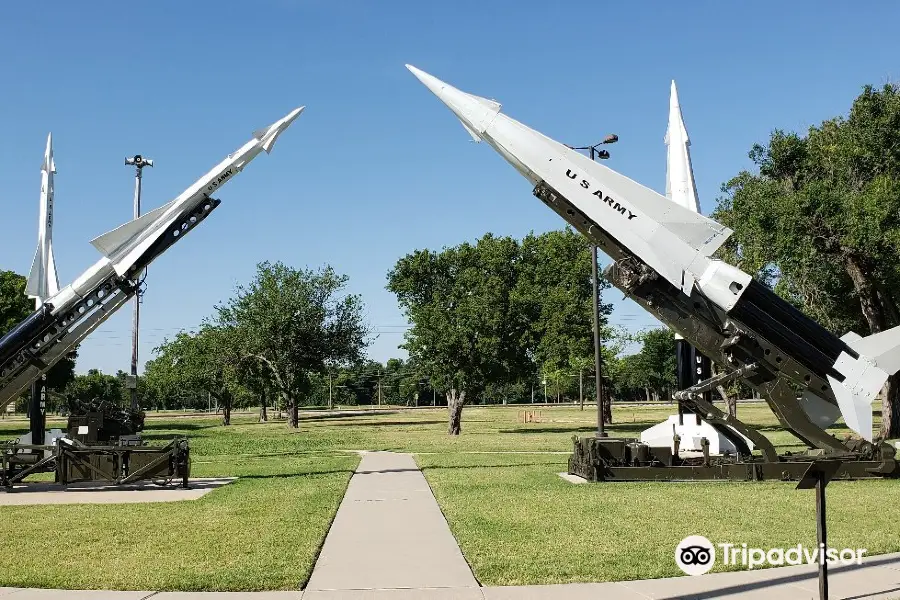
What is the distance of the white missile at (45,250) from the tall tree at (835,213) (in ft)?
63.4

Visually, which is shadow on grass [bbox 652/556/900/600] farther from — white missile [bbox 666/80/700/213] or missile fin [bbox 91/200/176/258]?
missile fin [bbox 91/200/176/258]

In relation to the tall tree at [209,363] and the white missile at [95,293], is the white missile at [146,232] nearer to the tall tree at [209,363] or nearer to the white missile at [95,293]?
the white missile at [95,293]

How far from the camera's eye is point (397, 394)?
116062 mm

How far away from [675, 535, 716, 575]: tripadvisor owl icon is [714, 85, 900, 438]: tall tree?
15.7m

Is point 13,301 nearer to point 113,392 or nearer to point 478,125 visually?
point 478,125

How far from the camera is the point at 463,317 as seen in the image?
120 feet

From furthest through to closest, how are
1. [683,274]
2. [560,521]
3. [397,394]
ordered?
[397,394], [683,274], [560,521]

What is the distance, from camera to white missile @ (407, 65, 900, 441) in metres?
12.8

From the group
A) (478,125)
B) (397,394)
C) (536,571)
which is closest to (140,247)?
(478,125)

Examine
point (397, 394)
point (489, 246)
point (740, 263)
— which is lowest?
point (397, 394)

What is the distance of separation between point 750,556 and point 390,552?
396cm

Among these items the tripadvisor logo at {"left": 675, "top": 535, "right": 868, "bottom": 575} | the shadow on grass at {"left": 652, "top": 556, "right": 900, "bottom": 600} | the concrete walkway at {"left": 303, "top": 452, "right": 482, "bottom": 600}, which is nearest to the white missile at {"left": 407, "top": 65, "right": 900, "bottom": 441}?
the tripadvisor logo at {"left": 675, "top": 535, "right": 868, "bottom": 575}

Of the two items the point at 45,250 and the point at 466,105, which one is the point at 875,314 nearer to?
the point at 466,105

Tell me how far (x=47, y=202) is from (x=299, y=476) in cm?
944
